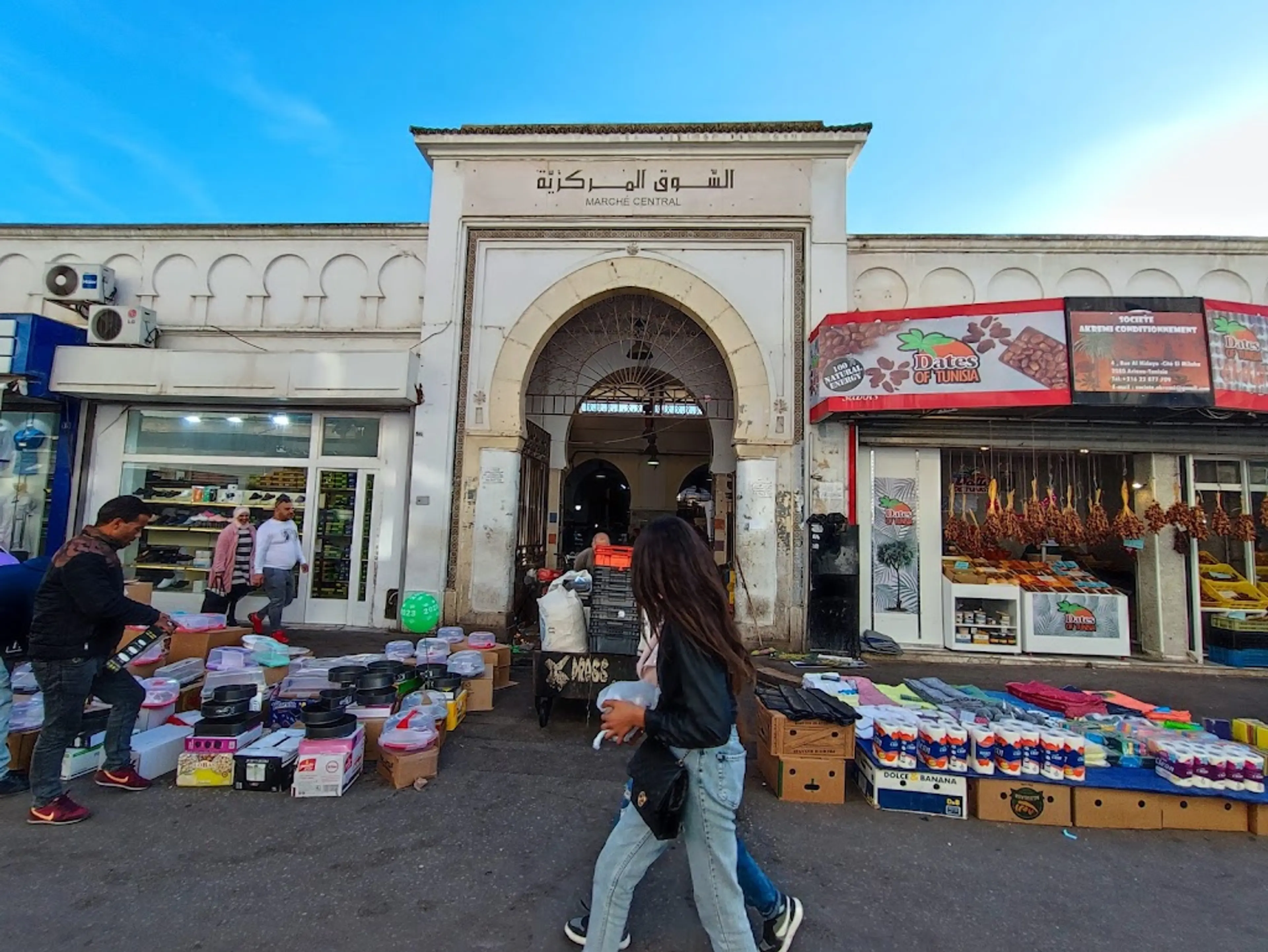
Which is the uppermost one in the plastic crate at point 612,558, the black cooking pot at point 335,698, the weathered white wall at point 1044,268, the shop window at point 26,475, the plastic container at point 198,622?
the weathered white wall at point 1044,268

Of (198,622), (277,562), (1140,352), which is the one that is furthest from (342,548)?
(1140,352)

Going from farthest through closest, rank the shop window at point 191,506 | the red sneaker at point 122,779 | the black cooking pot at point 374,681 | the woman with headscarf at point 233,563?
1. the shop window at point 191,506
2. the woman with headscarf at point 233,563
3. the black cooking pot at point 374,681
4. the red sneaker at point 122,779

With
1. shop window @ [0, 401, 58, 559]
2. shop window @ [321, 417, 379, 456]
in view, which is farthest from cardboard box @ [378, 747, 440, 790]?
shop window @ [0, 401, 58, 559]

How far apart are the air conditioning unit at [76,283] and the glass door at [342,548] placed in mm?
4568

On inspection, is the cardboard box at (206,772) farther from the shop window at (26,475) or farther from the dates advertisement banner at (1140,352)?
the dates advertisement banner at (1140,352)

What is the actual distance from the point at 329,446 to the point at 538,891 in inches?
317

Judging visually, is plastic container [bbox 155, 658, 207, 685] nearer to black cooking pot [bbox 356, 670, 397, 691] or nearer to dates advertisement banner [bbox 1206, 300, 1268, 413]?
black cooking pot [bbox 356, 670, 397, 691]

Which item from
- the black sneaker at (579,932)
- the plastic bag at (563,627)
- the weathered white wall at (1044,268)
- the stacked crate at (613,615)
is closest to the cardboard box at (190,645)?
the plastic bag at (563,627)

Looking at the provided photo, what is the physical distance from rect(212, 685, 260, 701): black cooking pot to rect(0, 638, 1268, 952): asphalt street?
0.61 meters

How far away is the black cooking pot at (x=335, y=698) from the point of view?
435 centimetres

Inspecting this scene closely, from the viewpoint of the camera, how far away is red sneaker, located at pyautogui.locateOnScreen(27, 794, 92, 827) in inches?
134

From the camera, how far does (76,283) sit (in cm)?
910

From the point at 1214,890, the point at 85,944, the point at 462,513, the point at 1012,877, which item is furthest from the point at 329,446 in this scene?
the point at 1214,890

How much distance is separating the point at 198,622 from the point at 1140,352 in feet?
35.7
